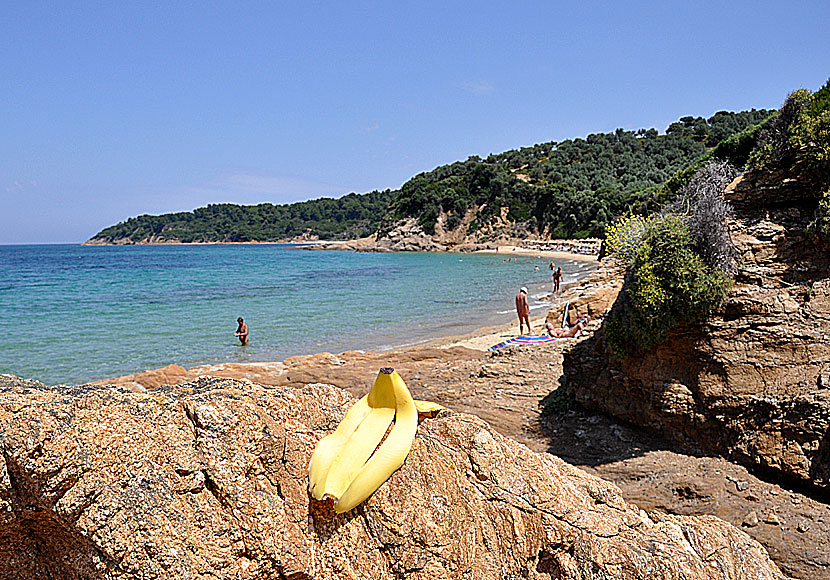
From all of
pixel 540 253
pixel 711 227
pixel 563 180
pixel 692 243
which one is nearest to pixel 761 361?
pixel 692 243

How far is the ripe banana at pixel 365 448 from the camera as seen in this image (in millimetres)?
2113

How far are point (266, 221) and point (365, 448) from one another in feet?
587

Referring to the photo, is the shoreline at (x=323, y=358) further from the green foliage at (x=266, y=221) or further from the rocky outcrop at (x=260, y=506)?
the green foliage at (x=266, y=221)

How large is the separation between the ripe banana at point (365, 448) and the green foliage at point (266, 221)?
145243 millimetres

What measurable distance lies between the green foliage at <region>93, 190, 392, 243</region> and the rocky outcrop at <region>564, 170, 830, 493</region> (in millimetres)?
141693

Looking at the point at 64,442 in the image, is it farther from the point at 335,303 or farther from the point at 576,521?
the point at 335,303

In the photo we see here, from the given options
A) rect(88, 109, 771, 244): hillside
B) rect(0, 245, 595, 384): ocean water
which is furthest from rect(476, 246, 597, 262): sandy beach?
rect(0, 245, 595, 384): ocean water

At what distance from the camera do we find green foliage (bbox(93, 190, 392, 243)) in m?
163

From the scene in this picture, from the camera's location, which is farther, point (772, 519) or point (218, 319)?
point (218, 319)

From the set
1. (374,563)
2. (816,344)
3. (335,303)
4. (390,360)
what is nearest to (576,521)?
(374,563)

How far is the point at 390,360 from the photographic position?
12875 mm

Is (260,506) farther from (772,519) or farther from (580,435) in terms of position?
(580,435)

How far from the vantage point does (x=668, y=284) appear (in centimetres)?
599

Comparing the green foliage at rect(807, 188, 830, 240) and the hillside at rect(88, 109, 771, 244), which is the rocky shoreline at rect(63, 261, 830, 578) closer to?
the green foliage at rect(807, 188, 830, 240)
